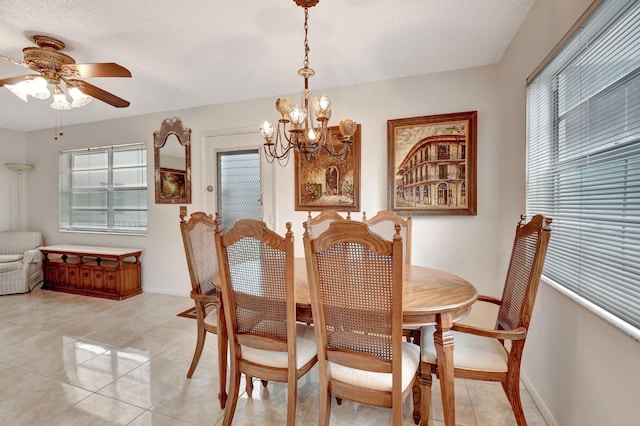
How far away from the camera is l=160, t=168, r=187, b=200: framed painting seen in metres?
3.90

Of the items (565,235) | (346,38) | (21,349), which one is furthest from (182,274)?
(565,235)

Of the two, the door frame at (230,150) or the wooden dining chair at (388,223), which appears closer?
the wooden dining chair at (388,223)

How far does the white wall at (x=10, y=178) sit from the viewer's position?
4.70 m

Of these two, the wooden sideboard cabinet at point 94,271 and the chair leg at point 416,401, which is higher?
the wooden sideboard cabinet at point 94,271

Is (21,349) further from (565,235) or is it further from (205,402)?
(565,235)

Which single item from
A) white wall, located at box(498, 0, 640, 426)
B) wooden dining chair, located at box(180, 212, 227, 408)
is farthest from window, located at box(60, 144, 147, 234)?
white wall, located at box(498, 0, 640, 426)

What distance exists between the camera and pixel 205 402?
184 cm

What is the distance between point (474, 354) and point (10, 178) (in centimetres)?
701

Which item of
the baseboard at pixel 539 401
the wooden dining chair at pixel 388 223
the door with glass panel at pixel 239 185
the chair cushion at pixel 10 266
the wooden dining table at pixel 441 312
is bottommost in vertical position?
the baseboard at pixel 539 401

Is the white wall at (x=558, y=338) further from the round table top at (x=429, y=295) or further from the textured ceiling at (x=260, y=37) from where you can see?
the round table top at (x=429, y=295)

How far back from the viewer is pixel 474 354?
1.49 metres

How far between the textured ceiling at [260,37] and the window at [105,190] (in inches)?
53.5

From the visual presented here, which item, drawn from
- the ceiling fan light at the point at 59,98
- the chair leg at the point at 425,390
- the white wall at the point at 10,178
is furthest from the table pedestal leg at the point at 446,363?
the white wall at the point at 10,178

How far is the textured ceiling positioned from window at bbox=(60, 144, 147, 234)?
1359 millimetres
